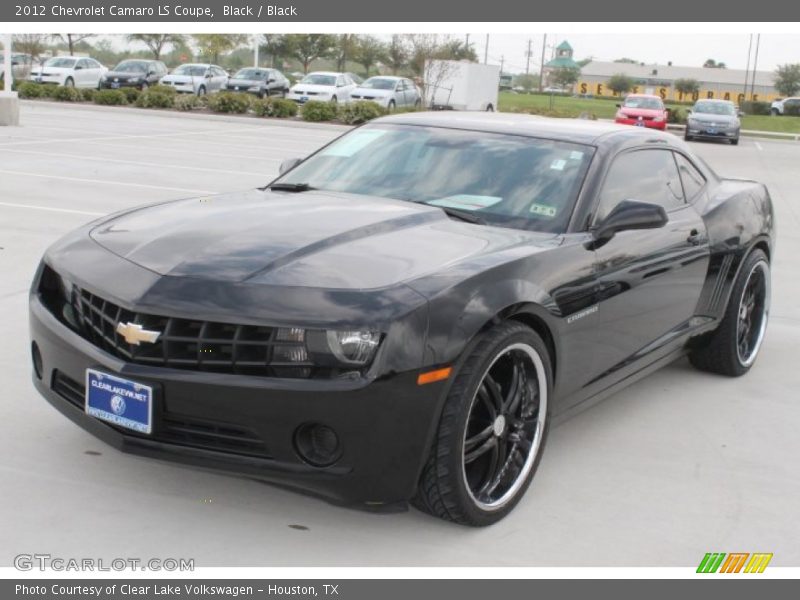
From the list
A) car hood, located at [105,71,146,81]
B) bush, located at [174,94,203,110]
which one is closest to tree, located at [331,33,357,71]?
car hood, located at [105,71,146,81]

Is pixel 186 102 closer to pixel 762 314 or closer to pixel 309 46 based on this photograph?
pixel 762 314

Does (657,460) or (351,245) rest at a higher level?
(351,245)

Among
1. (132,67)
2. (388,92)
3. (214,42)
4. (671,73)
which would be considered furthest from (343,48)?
(671,73)

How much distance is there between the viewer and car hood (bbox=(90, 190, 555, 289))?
3389mm

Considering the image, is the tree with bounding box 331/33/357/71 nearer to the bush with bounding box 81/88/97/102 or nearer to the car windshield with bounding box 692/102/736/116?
the bush with bounding box 81/88/97/102

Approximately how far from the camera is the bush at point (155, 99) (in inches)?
1206

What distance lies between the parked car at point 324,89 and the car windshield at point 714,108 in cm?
1185

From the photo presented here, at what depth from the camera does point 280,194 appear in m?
4.66

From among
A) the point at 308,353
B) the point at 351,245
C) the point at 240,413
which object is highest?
the point at 351,245

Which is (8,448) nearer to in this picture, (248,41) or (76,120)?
(76,120)
